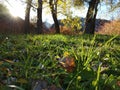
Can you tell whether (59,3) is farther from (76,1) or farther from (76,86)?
(76,86)

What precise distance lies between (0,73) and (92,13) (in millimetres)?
22327

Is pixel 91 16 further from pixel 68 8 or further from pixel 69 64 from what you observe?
pixel 69 64

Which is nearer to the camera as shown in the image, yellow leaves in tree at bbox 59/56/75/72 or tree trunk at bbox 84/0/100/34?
yellow leaves in tree at bbox 59/56/75/72

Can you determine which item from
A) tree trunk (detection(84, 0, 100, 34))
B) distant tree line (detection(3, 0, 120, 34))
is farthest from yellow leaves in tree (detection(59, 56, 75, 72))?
tree trunk (detection(84, 0, 100, 34))

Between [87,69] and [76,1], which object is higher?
[76,1]

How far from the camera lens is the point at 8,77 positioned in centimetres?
229

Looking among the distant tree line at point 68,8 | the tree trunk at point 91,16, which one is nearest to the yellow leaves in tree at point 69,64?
the distant tree line at point 68,8

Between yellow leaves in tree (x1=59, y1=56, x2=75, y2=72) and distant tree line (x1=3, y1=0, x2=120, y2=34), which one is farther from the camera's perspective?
distant tree line (x1=3, y1=0, x2=120, y2=34)

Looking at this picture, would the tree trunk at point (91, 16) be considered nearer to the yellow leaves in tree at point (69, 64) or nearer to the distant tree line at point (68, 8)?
the distant tree line at point (68, 8)

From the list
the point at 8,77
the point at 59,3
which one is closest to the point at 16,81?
the point at 8,77

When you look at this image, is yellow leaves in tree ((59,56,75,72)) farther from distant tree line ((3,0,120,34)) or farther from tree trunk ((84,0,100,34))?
tree trunk ((84,0,100,34))

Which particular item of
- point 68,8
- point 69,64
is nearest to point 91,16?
point 68,8

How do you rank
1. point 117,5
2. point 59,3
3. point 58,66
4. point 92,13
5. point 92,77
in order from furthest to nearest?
point 59,3 → point 117,5 → point 92,13 → point 58,66 → point 92,77

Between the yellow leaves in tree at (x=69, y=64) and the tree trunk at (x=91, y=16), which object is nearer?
the yellow leaves in tree at (x=69, y=64)
